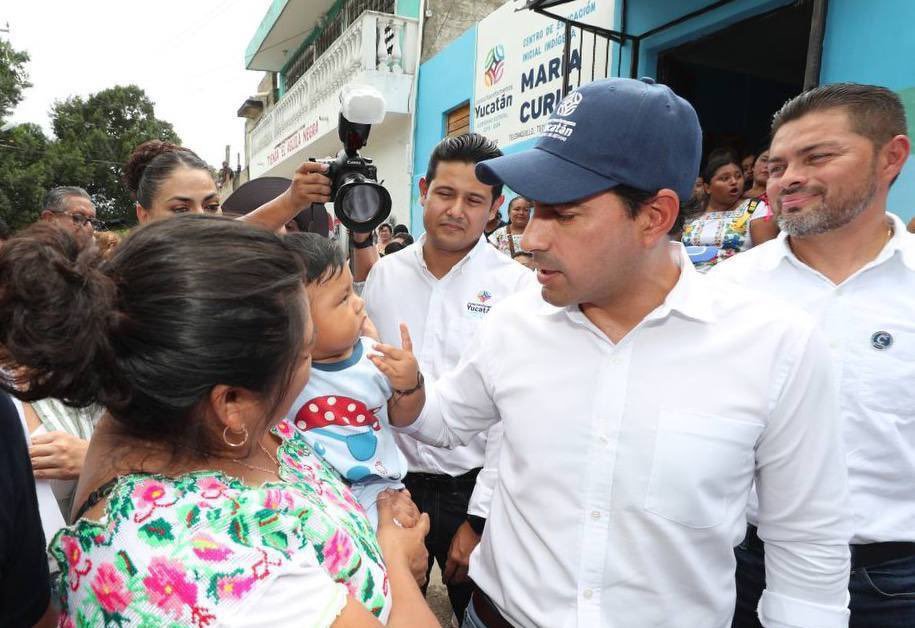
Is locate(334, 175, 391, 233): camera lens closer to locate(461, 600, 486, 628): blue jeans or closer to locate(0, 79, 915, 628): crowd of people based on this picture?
locate(0, 79, 915, 628): crowd of people

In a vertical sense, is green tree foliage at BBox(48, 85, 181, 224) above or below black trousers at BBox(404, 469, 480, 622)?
above

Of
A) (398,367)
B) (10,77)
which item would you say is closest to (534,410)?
(398,367)

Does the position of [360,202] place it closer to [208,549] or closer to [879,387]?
[208,549]

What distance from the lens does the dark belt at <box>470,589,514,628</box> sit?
1.42 metres

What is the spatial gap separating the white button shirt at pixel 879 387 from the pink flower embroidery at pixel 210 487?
1347mm

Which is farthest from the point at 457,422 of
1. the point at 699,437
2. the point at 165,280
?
the point at 165,280

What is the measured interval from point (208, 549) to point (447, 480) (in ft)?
4.74

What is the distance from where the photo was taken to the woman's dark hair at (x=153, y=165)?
2.40m

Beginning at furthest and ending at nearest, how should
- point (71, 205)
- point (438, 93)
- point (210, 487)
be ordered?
point (438, 93), point (71, 205), point (210, 487)

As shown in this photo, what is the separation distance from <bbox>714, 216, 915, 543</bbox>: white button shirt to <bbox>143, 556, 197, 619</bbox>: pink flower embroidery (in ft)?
4.57

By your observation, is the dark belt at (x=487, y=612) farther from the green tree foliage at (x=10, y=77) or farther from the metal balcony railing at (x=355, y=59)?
the green tree foliage at (x=10, y=77)

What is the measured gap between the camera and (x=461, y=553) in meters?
1.79

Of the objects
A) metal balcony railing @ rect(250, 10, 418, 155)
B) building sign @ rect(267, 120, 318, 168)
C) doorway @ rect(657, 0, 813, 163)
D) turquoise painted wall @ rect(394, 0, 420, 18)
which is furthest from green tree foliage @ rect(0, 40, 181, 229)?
doorway @ rect(657, 0, 813, 163)

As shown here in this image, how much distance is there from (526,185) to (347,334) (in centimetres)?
61
